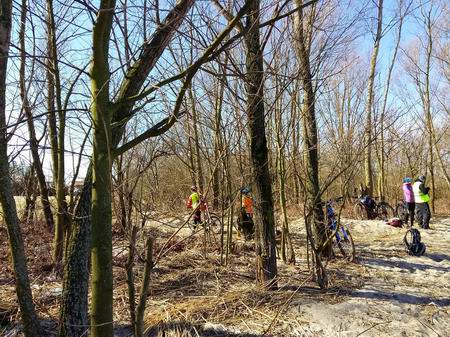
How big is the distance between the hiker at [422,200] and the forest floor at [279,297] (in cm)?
287

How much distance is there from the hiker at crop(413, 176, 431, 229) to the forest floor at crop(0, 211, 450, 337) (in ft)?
9.41

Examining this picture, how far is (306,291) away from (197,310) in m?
1.60

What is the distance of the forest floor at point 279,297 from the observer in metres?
4.18

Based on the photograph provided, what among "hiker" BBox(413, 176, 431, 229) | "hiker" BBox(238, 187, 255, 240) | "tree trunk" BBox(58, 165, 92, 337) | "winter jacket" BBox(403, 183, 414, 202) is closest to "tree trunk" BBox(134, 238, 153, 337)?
"tree trunk" BBox(58, 165, 92, 337)

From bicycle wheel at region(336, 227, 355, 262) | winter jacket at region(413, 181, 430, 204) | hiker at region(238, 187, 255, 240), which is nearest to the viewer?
bicycle wheel at region(336, 227, 355, 262)

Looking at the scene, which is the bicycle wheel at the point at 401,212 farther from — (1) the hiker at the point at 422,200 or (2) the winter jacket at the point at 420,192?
(2) the winter jacket at the point at 420,192

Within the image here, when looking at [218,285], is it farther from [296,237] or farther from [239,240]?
[296,237]

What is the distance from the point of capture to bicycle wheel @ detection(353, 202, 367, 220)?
1340 cm

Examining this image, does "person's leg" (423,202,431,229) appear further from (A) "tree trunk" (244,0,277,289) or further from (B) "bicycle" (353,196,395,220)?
(A) "tree trunk" (244,0,277,289)

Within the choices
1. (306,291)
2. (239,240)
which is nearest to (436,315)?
(306,291)

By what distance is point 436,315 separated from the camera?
454cm

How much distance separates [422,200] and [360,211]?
11.8ft

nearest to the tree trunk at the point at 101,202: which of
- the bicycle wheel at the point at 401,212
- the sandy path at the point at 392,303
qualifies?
the sandy path at the point at 392,303

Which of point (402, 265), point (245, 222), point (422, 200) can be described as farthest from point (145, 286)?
point (422, 200)
